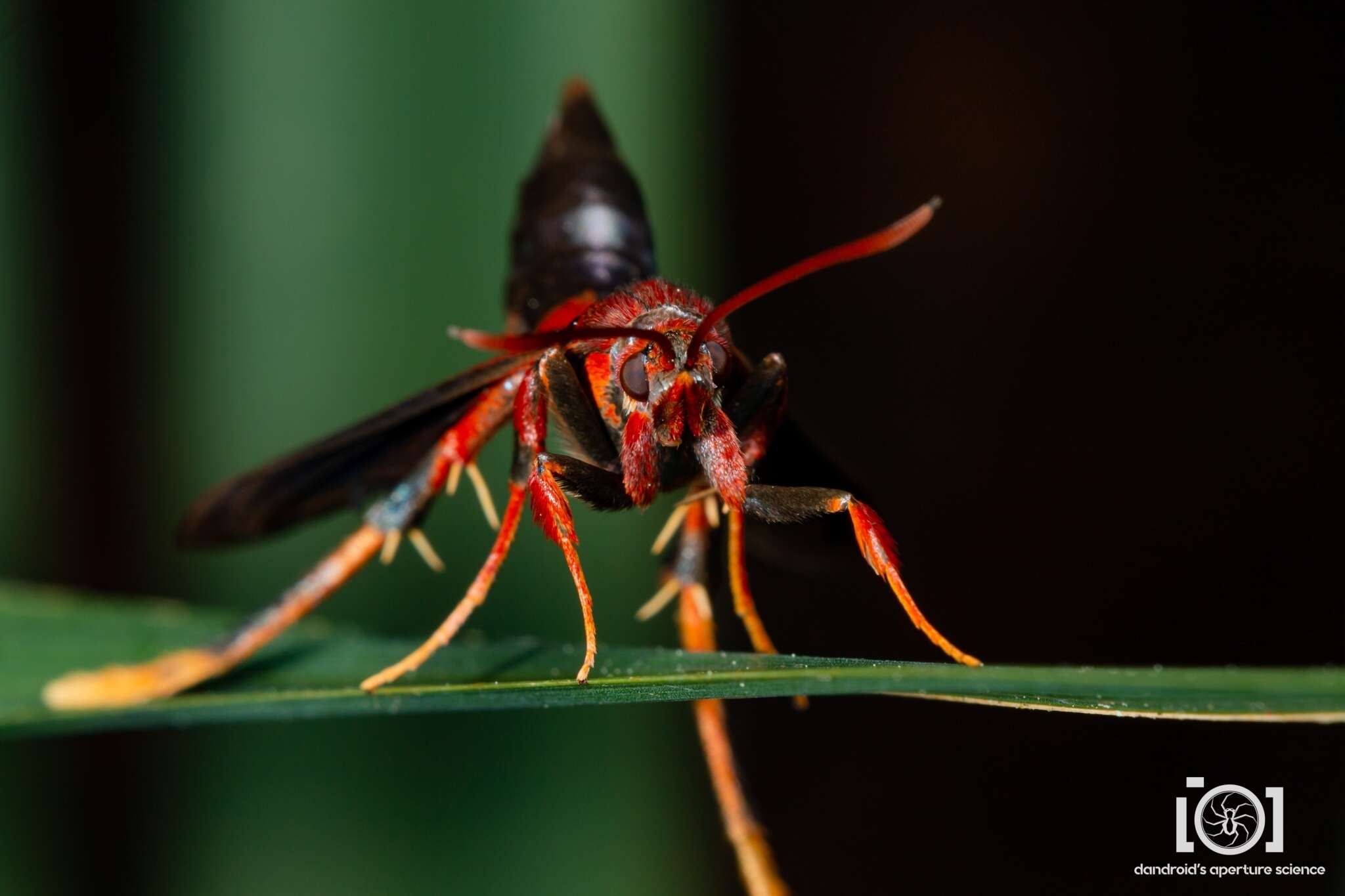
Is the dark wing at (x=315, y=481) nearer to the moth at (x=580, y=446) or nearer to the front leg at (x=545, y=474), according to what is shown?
the moth at (x=580, y=446)

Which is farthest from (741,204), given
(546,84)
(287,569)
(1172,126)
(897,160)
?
(287,569)

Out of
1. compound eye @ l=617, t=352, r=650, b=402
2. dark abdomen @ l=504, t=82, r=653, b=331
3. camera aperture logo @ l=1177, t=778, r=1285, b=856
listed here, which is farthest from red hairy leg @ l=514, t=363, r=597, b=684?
camera aperture logo @ l=1177, t=778, r=1285, b=856

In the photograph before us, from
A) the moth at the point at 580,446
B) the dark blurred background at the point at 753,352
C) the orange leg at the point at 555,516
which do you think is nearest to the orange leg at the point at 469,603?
the moth at the point at 580,446

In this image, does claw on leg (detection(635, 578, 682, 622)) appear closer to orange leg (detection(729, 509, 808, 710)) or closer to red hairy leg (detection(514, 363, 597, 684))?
orange leg (detection(729, 509, 808, 710))

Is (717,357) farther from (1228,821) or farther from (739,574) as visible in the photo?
(1228,821)

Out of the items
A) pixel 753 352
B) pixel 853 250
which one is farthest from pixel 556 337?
pixel 753 352

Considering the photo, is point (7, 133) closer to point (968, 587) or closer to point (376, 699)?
point (376, 699)

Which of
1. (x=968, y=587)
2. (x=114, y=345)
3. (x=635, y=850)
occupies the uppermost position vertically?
(x=114, y=345)
